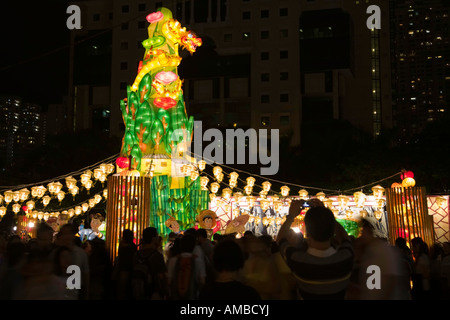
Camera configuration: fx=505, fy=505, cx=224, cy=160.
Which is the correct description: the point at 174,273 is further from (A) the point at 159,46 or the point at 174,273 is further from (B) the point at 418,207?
(A) the point at 159,46

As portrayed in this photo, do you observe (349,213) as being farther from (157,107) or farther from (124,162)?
(124,162)

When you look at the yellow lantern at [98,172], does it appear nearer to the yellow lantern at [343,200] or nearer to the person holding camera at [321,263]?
the yellow lantern at [343,200]

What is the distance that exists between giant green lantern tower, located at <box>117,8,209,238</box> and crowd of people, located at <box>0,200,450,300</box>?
7989 millimetres

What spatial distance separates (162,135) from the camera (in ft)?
53.2

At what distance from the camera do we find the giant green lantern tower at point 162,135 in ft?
51.2

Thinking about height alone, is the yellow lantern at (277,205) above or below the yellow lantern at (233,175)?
below

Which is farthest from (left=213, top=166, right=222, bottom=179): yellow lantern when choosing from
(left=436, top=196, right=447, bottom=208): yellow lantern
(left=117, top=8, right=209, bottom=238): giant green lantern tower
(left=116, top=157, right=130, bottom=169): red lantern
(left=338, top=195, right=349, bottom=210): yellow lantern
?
(left=436, top=196, right=447, bottom=208): yellow lantern

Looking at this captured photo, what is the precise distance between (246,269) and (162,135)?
38.4ft

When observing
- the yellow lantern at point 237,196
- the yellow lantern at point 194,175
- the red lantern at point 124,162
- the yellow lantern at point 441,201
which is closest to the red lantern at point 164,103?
the red lantern at point 124,162

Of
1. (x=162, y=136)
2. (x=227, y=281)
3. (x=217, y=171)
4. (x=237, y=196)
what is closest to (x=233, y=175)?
(x=217, y=171)

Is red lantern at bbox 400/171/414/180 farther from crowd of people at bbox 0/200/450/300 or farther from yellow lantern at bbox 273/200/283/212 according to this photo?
crowd of people at bbox 0/200/450/300

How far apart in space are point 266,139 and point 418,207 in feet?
86.2

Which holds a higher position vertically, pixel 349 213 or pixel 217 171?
pixel 217 171
